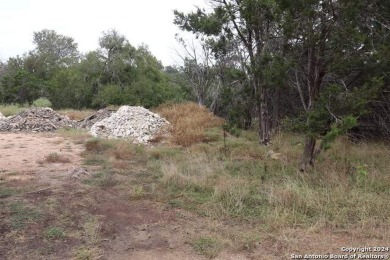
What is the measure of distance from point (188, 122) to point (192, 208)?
736 cm

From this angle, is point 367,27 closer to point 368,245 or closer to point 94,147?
point 368,245

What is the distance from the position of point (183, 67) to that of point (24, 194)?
1583cm

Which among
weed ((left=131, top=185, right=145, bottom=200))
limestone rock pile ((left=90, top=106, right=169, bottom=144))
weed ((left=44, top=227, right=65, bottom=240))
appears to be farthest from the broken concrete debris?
weed ((left=44, top=227, right=65, bottom=240))

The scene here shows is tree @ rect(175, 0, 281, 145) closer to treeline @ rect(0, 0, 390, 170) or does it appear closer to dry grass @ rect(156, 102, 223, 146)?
treeline @ rect(0, 0, 390, 170)

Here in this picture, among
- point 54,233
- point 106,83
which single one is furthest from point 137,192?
point 106,83

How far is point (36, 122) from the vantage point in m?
14.1

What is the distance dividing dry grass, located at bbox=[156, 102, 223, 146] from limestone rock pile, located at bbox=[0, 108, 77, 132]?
13.5 ft

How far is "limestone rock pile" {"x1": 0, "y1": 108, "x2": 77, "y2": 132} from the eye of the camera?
1380cm

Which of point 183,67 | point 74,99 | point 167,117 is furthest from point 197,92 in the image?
point 74,99

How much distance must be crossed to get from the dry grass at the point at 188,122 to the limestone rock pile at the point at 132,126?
628 mm

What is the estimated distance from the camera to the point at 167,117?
1350cm

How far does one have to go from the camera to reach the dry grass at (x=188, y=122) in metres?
9.95

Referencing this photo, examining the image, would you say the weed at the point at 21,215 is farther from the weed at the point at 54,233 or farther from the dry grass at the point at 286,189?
the dry grass at the point at 286,189

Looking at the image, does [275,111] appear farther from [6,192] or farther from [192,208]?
[6,192]
